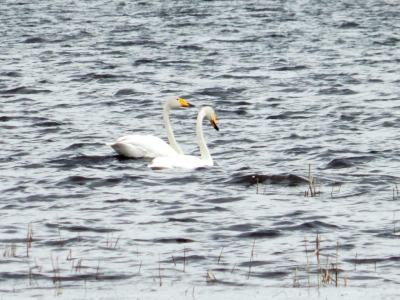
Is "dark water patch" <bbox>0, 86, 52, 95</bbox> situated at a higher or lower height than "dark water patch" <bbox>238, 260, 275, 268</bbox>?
lower

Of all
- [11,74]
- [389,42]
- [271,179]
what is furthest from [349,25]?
[271,179]

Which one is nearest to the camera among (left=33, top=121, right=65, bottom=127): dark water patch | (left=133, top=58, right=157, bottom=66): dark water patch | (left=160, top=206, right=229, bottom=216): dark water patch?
(left=160, top=206, right=229, bottom=216): dark water patch

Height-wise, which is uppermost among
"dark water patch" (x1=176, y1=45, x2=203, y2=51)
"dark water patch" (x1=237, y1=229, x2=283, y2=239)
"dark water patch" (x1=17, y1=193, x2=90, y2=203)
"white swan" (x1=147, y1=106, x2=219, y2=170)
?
"dark water patch" (x1=237, y1=229, x2=283, y2=239)

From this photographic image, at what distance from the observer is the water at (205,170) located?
32.3ft

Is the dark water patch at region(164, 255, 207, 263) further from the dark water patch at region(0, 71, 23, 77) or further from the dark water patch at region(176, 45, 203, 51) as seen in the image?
the dark water patch at region(176, 45, 203, 51)

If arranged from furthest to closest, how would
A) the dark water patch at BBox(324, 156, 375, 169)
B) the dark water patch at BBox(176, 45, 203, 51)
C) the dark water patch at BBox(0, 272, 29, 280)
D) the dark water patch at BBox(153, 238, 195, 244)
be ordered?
the dark water patch at BBox(176, 45, 203, 51) < the dark water patch at BBox(324, 156, 375, 169) < the dark water patch at BBox(153, 238, 195, 244) < the dark water patch at BBox(0, 272, 29, 280)

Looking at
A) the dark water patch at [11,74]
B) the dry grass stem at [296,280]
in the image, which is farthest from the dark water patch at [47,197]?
the dark water patch at [11,74]

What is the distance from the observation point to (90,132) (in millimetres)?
18422

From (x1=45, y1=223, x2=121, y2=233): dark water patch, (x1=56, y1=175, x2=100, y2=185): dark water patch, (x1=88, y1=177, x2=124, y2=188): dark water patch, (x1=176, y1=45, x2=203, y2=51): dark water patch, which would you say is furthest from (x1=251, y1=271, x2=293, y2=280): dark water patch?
(x1=176, y1=45, x2=203, y2=51): dark water patch

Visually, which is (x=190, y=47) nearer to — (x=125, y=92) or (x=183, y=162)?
(x=125, y=92)

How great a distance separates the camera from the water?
9.84 meters

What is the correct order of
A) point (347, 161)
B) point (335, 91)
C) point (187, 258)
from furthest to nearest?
point (335, 91) → point (347, 161) → point (187, 258)

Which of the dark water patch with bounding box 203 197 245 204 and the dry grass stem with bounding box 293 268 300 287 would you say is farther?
the dark water patch with bounding box 203 197 245 204

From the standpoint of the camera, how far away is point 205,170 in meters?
15.0
